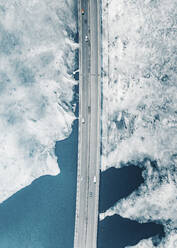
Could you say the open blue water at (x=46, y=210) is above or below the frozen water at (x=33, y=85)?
below

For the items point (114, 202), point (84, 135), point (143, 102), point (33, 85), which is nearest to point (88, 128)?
point (84, 135)

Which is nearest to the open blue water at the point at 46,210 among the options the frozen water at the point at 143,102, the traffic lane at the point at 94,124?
the traffic lane at the point at 94,124

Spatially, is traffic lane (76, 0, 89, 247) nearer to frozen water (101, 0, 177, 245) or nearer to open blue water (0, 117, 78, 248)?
open blue water (0, 117, 78, 248)

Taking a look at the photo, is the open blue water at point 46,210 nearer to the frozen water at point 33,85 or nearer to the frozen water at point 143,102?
the frozen water at point 33,85

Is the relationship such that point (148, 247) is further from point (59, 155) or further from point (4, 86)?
point (4, 86)

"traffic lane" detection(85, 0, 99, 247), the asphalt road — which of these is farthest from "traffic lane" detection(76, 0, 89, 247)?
"traffic lane" detection(85, 0, 99, 247)

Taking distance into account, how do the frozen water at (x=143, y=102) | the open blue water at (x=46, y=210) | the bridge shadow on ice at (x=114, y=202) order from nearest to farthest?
the frozen water at (x=143, y=102) < the bridge shadow on ice at (x=114, y=202) < the open blue water at (x=46, y=210)

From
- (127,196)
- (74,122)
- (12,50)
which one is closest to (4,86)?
(12,50)
